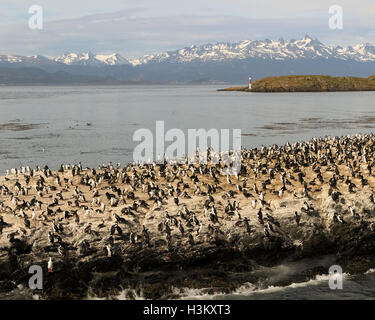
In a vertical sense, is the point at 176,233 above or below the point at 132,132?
below

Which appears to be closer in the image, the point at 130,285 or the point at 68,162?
→ the point at 130,285

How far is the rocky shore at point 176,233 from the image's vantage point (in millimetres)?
23062

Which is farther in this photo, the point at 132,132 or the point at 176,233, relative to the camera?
the point at 132,132

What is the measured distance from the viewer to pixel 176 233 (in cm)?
2434

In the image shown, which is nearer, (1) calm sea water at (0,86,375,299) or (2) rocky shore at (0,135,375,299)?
(2) rocky shore at (0,135,375,299)

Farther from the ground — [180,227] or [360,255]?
[180,227]

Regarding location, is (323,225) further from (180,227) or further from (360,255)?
(180,227)

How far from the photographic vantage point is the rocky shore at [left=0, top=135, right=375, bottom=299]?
23062mm

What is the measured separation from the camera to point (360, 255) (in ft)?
86.0

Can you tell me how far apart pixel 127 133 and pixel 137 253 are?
192 feet

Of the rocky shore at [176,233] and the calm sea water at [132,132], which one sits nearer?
the rocky shore at [176,233]
